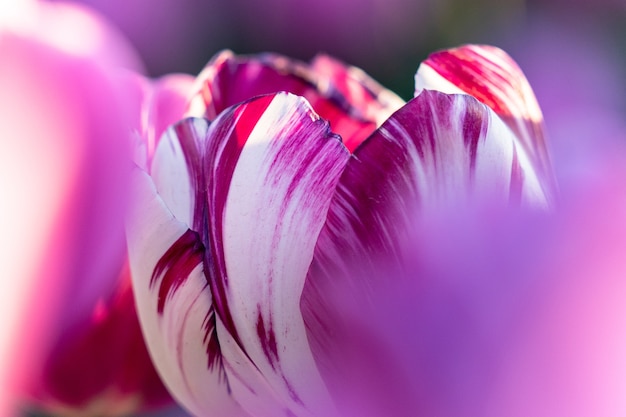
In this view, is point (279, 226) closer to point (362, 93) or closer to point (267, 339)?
point (267, 339)

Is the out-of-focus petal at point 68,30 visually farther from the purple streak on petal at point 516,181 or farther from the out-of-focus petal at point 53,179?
the purple streak on petal at point 516,181

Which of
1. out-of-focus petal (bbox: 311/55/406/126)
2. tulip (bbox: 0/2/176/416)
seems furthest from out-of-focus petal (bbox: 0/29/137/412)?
out-of-focus petal (bbox: 311/55/406/126)

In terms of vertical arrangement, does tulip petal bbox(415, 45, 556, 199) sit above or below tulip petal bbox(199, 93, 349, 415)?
above

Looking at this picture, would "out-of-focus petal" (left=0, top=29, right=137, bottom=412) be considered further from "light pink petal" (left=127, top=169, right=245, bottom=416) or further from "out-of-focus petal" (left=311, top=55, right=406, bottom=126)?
"out-of-focus petal" (left=311, top=55, right=406, bottom=126)

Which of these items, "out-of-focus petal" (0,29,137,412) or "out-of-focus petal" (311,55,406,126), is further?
"out-of-focus petal" (311,55,406,126)

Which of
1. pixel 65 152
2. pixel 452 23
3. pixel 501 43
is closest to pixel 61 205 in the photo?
pixel 65 152

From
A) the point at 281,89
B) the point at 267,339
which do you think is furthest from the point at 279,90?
the point at 267,339

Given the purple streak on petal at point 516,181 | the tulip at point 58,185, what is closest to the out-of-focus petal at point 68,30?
the tulip at point 58,185

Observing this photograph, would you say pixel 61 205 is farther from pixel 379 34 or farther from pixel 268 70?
pixel 379 34
